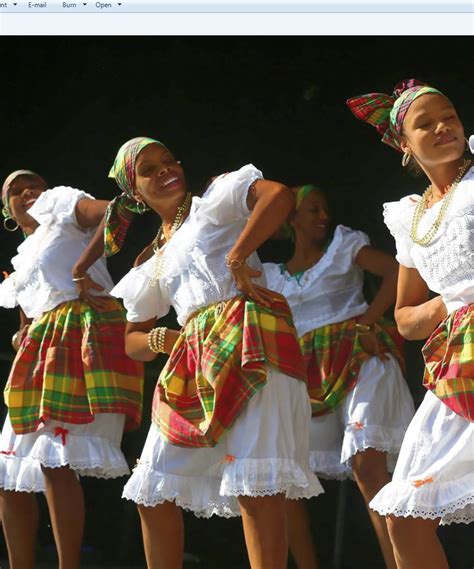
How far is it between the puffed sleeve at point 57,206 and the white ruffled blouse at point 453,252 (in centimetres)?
184

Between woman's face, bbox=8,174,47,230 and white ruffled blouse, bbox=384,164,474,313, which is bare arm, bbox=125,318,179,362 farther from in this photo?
woman's face, bbox=8,174,47,230

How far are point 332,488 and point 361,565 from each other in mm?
415

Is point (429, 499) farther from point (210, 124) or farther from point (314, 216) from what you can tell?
point (210, 124)

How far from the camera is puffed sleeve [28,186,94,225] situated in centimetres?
457

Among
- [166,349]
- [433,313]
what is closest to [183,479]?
[166,349]

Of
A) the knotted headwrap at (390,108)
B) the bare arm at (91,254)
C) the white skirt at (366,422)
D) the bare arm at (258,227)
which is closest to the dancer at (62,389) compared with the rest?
the bare arm at (91,254)

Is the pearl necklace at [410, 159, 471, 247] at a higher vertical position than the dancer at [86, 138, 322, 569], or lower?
higher

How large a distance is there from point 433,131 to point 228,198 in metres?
0.73

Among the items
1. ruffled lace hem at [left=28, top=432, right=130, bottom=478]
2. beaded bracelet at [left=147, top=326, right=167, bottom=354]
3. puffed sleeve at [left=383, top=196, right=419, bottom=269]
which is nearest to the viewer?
puffed sleeve at [left=383, top=196, right=419, bottom=269]

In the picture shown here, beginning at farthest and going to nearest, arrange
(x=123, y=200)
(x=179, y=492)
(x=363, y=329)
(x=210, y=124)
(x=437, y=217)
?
(x=210, y=124) → (x=363, y=329) → (x=123, y=200) → (x=179, y=492) → (x=437, y=217)

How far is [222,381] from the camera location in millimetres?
3348

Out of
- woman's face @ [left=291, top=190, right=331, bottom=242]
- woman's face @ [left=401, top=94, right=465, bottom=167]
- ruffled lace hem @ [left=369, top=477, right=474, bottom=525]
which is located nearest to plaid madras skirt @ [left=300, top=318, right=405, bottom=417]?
woman's face @ [left=291, top=190, right=331, bottom=242]

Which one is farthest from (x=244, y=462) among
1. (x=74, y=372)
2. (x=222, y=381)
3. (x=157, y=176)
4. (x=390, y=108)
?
(x=74, y=372)

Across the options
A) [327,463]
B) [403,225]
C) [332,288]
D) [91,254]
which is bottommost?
[327,463]
